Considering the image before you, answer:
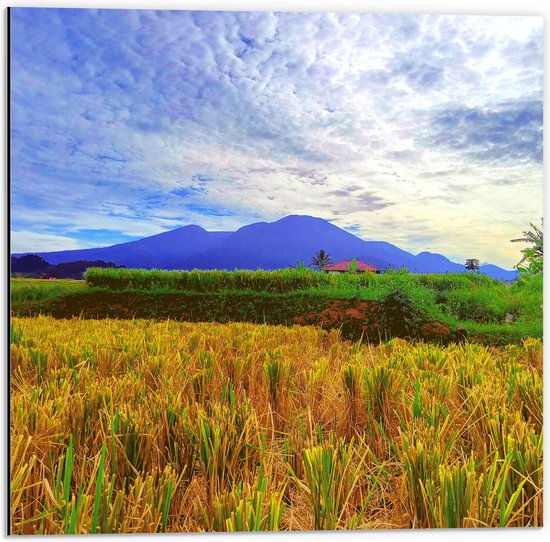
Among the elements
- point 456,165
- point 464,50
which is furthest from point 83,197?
point 464,50

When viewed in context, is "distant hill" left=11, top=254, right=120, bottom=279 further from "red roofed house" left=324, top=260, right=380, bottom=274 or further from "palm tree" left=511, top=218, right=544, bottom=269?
"palm tree" left=511, top=218, right=544, bottom=269

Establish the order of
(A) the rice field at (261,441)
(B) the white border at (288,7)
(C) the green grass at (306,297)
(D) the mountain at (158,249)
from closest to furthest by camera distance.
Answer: (A) the rice field at (261,441) → (B) the white border at (288,7) → (D) the mountain at (158,249) → (C) the green grass at (306,297)

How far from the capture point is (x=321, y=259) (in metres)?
2.64

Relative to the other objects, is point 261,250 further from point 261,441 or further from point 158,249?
point 261,441

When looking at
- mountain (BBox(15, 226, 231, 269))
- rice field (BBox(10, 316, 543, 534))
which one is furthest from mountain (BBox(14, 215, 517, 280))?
rice field (BBox(10, 316, 543, 534))

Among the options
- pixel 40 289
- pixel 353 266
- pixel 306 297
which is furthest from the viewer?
pixel 306 297

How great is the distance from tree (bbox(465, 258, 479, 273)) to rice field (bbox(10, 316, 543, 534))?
538mm

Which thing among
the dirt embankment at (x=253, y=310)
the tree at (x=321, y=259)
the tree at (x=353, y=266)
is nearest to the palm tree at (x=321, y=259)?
the tree at (x=321, y=259)

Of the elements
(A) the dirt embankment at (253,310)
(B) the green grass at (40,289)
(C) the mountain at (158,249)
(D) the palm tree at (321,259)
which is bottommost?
(A) the dirt embankment at (253,310)

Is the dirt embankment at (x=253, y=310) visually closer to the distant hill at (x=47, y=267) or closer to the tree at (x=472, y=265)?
the distant hill at (x=47, y=267)

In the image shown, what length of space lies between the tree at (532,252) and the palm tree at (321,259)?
3.31 ft

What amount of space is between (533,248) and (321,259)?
3.72 feet

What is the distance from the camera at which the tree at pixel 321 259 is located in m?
2.60

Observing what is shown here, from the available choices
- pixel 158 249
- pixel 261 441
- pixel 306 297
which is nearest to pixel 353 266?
pixel 306 297
